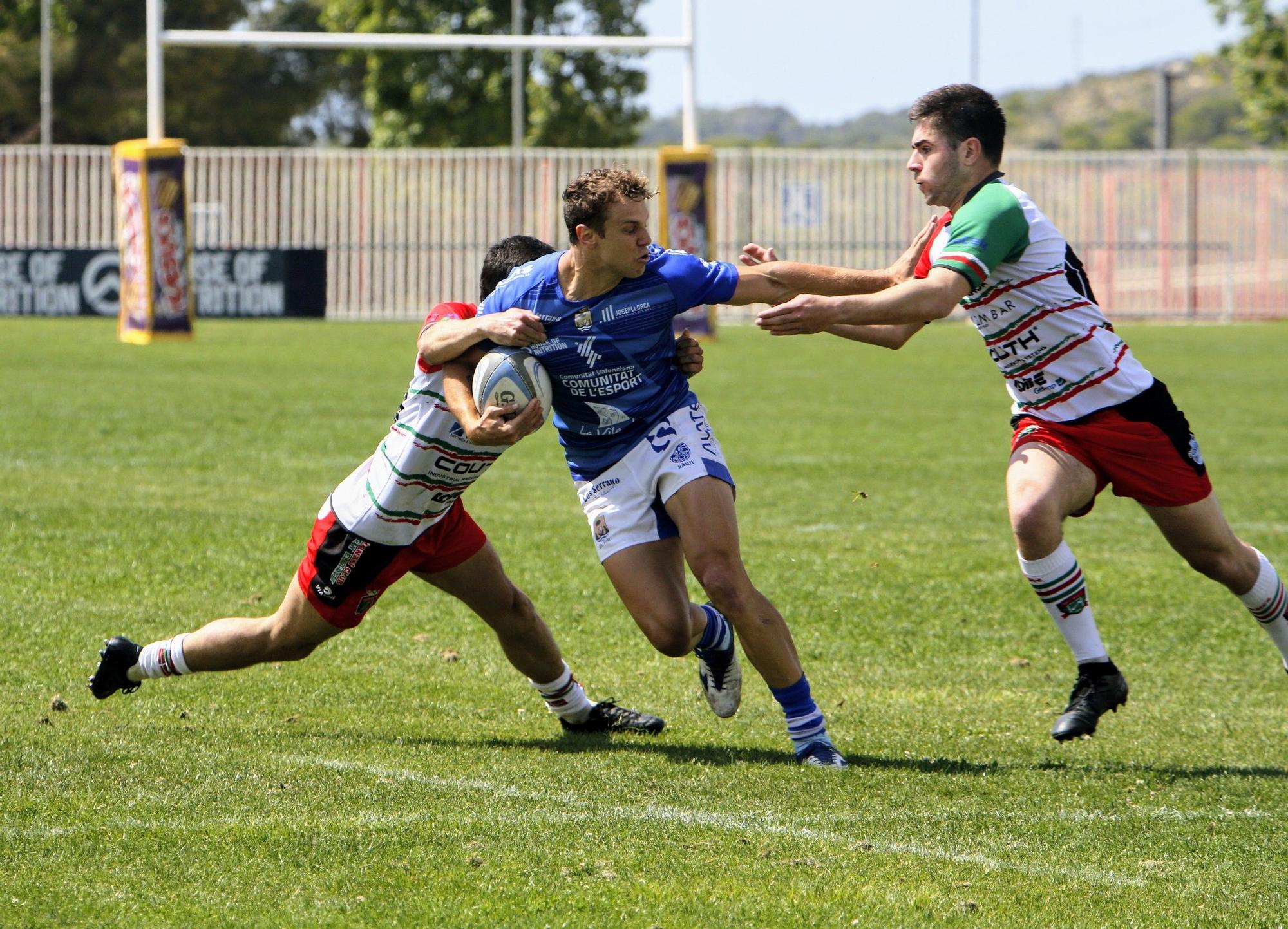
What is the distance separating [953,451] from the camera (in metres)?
14.3

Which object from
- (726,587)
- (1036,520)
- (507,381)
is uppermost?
(507,381)

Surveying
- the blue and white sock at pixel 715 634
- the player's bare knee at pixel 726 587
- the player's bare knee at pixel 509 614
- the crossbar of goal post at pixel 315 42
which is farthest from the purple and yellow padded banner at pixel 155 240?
the player's bare knee at pixel 726 587

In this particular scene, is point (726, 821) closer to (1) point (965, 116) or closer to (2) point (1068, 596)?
(2) point (1068, 596)

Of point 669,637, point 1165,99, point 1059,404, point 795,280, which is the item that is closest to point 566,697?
point 669,637

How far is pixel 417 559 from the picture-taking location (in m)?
5.89

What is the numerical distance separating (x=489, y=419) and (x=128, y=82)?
49121 mm

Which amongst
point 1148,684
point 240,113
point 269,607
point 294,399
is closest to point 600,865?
point 1148,684

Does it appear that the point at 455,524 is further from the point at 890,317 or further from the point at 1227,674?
the point at 1227,674

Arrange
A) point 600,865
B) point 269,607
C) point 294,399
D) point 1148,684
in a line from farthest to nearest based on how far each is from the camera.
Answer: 1. point 294,399
2. point 269,607
3. point 1148,684
4. point 600,865

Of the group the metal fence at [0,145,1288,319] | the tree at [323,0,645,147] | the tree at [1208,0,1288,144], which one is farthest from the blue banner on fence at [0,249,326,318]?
the tree at [1208,0,1288,144]

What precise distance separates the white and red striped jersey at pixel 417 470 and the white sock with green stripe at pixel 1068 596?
202 centimetres

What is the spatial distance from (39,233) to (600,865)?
3421 cm

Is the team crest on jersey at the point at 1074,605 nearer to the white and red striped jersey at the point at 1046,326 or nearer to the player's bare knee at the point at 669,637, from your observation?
the white and red striped jersey at the point at 1046,326

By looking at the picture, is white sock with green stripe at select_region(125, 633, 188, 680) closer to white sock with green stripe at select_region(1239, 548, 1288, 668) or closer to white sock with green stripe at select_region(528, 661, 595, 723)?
white sock with green stripe at select_region(528, 661, 595, 723)
